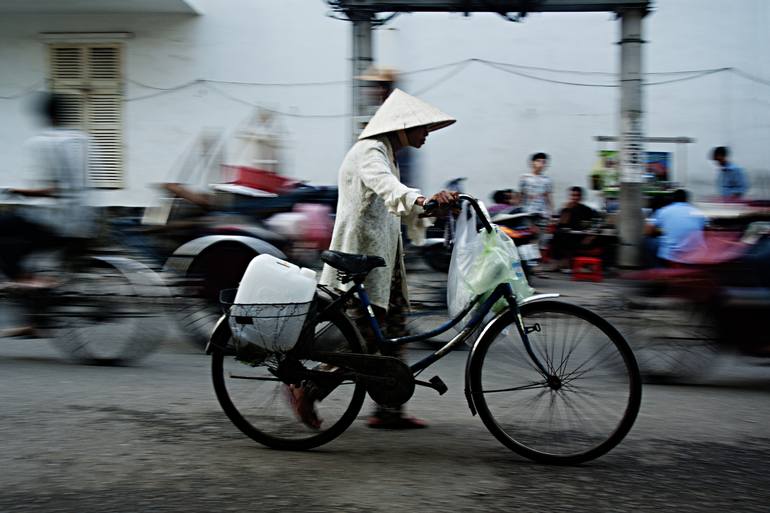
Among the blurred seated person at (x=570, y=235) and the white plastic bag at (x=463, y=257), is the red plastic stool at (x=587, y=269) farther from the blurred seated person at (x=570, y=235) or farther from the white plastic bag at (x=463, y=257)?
the white plastic bag at (x=463, y=257)

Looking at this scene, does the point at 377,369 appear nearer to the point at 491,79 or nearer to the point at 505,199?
the point at 505,199

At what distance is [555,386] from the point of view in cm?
422

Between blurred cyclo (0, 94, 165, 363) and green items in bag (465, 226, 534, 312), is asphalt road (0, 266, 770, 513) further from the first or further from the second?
blurred cyclo (0, 94, 165, 363)

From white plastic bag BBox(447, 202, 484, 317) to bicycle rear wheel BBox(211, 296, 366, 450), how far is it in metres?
0.49

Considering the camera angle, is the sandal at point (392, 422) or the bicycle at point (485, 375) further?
the sandal at point (392, 422)

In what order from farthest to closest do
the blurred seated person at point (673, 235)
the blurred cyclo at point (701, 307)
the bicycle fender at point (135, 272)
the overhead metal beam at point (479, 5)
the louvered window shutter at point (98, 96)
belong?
the louvered window shutter at point (98, 96) < the overhead metal beam at point (479, 5) < the blurred seated person at point (673, 235) < the bicycle fender at point (135, 272) < the blurred cyclo at point (701, 307)

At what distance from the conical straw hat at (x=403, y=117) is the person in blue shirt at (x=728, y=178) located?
27.4 feet

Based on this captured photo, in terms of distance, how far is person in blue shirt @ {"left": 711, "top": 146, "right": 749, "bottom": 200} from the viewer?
39.1 feet

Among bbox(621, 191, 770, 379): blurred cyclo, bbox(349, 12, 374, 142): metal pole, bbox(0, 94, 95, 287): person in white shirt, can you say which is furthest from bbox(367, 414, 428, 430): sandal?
bbox(349, 12, 374, 142): metal pole

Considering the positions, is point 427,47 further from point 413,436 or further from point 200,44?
point 413,436

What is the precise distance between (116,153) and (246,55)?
255 centimetres

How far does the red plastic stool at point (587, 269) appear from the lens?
37.9ft

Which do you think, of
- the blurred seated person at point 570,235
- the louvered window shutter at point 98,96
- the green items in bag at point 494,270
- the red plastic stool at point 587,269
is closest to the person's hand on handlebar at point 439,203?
the green items in bag at point 494,270

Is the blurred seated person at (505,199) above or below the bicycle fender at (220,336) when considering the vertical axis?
above
